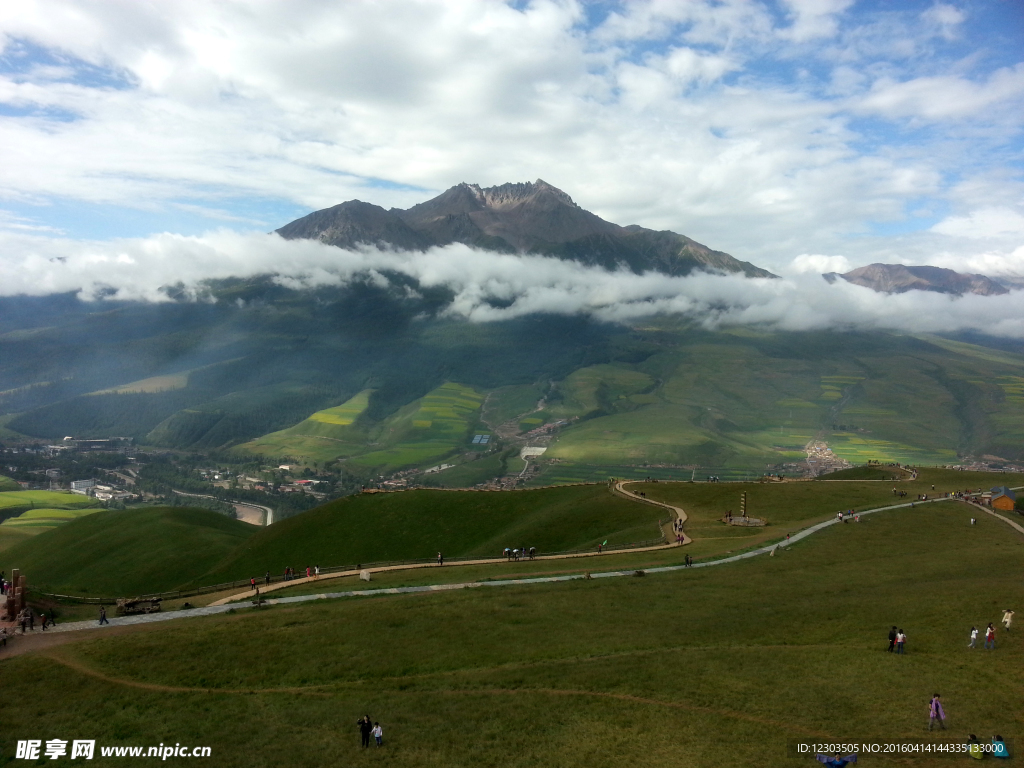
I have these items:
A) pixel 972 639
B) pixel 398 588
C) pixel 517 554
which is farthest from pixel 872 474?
pixel 398 588

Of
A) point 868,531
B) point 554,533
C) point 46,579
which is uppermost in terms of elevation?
point 868,531

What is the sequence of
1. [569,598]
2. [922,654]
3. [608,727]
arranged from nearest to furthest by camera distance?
[608,727]
[922,654]
[569,598]

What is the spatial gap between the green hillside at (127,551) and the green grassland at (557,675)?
64334 millimetres

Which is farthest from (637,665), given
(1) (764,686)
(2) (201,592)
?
(2) (201,592)

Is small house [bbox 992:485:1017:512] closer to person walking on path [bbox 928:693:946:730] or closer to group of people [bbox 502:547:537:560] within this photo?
group of people [bbox 502:547:537:560]

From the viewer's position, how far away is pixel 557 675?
37812 millimetres

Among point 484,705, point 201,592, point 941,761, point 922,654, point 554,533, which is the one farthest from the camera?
point 554,533

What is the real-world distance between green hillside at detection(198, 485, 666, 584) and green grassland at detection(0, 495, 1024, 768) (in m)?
32.6

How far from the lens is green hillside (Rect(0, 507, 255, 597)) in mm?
101812

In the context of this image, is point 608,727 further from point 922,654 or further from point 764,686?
point 922,654

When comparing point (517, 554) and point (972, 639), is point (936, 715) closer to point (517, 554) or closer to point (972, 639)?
point (972, 639)

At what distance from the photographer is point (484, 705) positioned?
114 feet

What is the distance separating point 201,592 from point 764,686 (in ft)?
168

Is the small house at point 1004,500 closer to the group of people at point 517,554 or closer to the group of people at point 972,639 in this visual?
the group of people at point 972,639
